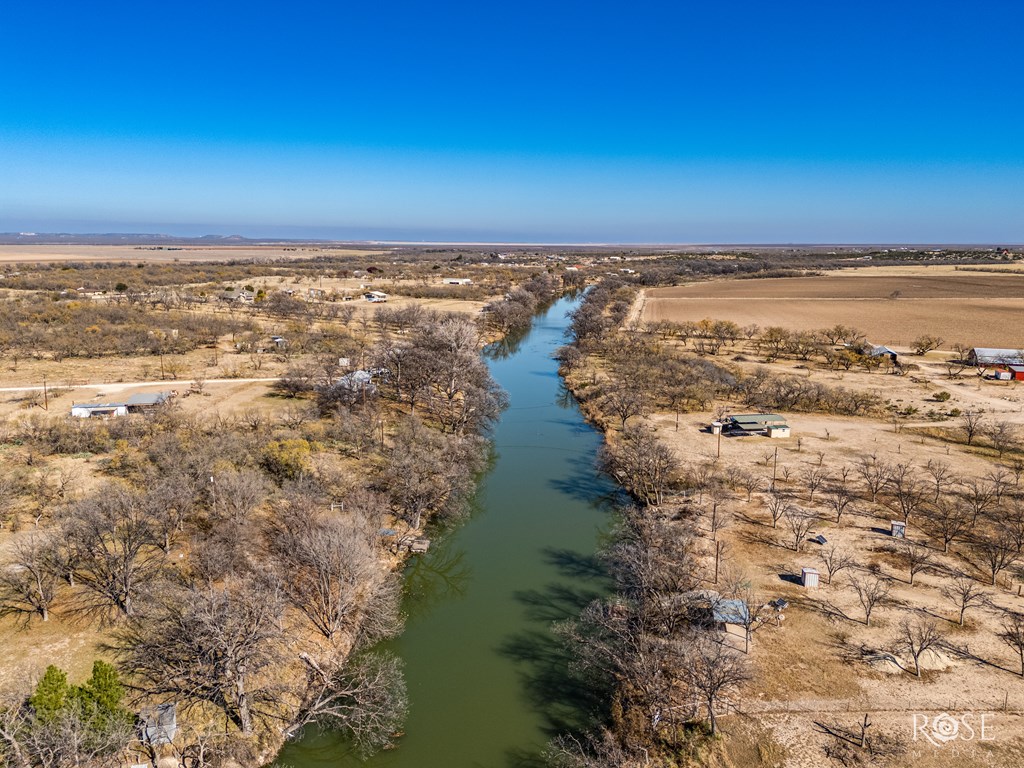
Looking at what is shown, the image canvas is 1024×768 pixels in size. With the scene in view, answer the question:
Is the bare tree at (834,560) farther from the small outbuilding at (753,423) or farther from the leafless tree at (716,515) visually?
the small outbuilding at (753,423)

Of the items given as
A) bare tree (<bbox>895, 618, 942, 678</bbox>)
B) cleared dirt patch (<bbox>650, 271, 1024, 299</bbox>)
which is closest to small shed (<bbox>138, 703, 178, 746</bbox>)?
bare tree (<bbox>895, 618, 942, 678</bbox>)

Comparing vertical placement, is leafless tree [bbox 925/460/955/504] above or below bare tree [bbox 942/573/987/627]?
above

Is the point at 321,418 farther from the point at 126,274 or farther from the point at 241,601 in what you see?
the point at 126,274

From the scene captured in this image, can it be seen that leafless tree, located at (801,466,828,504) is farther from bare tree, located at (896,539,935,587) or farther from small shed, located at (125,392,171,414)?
small shed, located at (125,392,171,414)

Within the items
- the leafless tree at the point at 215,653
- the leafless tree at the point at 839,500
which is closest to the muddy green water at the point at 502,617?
the leafless tree at the point at 215,653

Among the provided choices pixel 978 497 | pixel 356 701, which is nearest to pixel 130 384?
pixel 356 701

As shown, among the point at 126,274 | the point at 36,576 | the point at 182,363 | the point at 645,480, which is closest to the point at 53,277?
the point at 126,274

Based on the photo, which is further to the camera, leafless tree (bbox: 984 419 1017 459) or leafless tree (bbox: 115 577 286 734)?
leafless tree (bbox: 984 419 1017 459)
